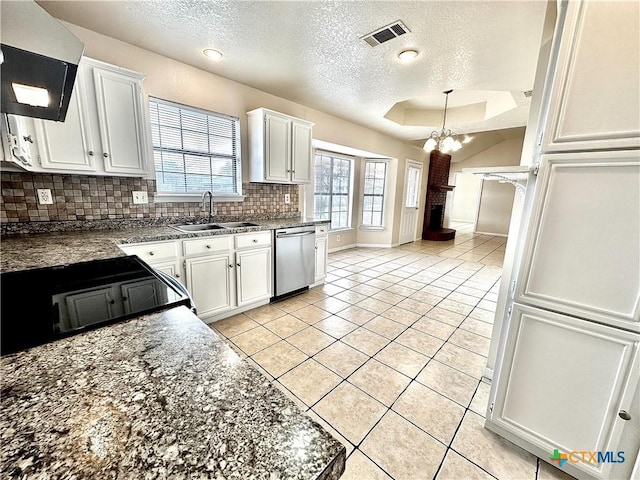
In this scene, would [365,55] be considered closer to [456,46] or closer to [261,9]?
[456,46]

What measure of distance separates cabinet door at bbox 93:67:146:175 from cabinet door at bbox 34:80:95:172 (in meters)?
0.09

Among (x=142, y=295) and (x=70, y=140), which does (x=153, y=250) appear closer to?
(x=70, y=140)

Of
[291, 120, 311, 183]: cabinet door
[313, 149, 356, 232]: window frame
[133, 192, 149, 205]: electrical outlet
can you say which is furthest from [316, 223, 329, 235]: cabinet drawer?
[133, 192, 149, 205]: electrical outlet

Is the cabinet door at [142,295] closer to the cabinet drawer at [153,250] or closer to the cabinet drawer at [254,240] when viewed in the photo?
the cabinet drawer at [153,250]

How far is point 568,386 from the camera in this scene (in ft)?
3.99

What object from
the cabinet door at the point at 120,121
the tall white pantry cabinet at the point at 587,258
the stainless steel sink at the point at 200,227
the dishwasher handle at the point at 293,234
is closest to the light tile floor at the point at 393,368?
the tall white pantry cabinet at the point at 587,258

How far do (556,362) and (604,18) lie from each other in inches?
56.6

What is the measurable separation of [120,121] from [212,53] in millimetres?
997

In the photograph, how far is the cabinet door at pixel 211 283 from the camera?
7.77ft

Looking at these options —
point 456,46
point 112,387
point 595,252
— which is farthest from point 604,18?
point 112,387

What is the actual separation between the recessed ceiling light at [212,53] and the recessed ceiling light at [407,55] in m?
1.62

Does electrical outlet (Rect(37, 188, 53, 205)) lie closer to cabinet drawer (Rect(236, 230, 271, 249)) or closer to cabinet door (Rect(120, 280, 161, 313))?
cabinet drawer (Rect(236, 230, 271, 249))

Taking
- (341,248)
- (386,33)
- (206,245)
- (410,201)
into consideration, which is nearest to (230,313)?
(206,245)

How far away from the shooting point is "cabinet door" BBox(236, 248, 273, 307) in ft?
8.94
